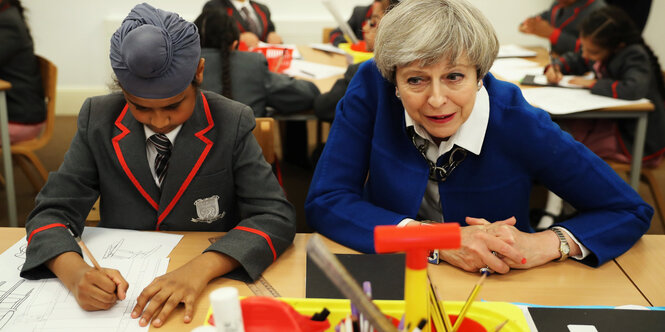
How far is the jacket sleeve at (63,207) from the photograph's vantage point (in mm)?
1120

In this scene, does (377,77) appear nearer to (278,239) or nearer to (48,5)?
(278,239)

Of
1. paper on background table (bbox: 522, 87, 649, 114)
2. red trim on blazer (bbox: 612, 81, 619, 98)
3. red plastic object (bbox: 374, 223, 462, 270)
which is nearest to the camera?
red plastic object (bbox: 374, 223, 462, 270)

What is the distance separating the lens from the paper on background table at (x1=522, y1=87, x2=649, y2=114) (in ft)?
7.79

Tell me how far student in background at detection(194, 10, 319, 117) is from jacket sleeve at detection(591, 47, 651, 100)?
132 cm

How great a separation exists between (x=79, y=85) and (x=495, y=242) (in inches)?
183

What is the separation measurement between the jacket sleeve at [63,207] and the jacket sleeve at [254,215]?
32 centimetres

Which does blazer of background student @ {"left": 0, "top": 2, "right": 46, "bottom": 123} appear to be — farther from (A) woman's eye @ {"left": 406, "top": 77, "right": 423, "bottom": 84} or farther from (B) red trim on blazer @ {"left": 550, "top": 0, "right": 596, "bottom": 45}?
(B) red trim on blazer @ {"left": 550, "top": 0, "right": 596, "bottom": 45}

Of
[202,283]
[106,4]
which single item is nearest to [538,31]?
[202,283]

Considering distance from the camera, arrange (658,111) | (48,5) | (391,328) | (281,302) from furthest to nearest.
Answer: (48,5) < (658,111) < (281,302) < (391,328)

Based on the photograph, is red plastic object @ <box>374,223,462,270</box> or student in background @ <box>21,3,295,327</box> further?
student in background @ <box>21,3,295,327</box>

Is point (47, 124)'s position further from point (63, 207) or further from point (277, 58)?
point (63, 207)

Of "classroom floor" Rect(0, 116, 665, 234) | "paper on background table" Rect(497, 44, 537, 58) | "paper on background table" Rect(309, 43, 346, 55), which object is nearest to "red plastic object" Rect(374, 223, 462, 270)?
"classroom floor" Rect(0, 116, 665, 234)

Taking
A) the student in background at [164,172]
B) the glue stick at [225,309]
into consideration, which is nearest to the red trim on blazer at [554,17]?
the student in background at [164,172]

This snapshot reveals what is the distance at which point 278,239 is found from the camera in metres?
1.22
